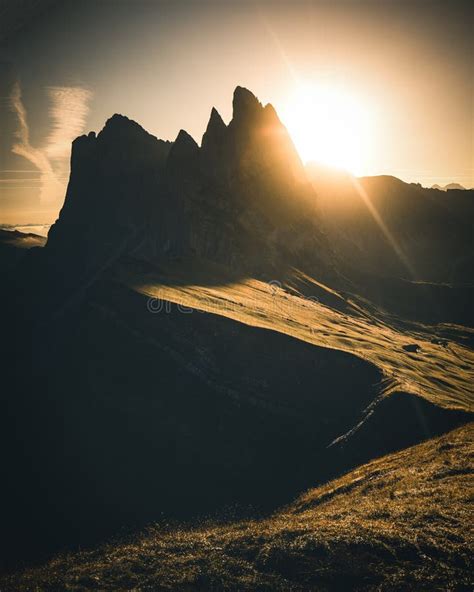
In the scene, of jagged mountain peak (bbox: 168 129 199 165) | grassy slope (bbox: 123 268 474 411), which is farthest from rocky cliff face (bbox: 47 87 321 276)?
grassy slope (bbox: 123 268 474 411)

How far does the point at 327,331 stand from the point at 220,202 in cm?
8682

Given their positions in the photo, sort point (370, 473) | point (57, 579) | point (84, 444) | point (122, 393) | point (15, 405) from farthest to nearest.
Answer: point (15, 405) → point (122, 393) → point (84, 444) → point (370, 473) → point (57, 579)

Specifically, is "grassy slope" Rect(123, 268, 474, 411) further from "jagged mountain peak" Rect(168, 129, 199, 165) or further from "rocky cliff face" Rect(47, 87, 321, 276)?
"jagged mountain peak" Rect(168, 129, 199, 165)

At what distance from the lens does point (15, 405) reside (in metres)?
77.8

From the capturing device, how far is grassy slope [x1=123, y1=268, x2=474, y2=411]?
7138cm

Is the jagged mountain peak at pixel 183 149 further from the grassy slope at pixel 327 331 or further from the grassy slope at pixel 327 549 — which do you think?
the grassy slope at pixel 327 549

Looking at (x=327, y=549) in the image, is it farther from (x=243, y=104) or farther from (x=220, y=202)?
(x=243, y=104)

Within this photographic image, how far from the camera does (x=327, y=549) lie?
32500mm

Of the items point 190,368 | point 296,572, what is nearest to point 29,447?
point 190,368

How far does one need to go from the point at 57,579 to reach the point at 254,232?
135 metres

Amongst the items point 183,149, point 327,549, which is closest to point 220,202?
point 183,149

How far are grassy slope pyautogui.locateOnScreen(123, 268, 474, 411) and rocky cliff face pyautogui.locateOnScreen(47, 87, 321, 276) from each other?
36480 mm

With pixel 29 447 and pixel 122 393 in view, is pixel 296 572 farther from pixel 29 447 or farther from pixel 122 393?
pixel 29 447

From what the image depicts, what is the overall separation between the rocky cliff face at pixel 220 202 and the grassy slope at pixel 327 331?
1436 inches
